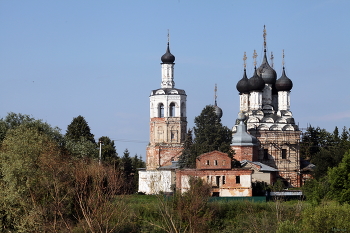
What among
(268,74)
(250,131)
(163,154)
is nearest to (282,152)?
(250,131)

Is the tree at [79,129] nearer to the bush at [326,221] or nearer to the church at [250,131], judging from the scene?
the church at [250,131]

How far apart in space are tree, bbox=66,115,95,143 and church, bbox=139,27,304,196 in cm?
420

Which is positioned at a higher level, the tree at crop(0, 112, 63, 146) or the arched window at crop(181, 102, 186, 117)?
the arched window at crop(181, 102, 186, 117)

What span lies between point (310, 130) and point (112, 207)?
1256 inches

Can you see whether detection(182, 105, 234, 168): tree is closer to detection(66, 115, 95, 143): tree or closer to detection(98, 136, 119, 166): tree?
detection(98, 136, 119, 166): tree

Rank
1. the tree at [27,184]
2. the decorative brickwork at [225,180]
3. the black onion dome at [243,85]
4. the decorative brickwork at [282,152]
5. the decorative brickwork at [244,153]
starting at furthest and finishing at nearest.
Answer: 1. the black onion dome at [243,85]
2. the decorative brickwork at [282,152]
3. the decorative brickwork at [244,153]
4. the decorative brickwork at [225,180]
5. the tree at [27,184]

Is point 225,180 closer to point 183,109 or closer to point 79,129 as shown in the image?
point 79,129

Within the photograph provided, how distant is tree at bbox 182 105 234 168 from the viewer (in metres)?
41.8

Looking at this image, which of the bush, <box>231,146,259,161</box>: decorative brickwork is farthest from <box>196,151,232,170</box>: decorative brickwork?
the bush

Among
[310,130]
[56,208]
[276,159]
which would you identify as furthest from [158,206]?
[310,130]

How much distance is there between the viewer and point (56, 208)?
25719mm

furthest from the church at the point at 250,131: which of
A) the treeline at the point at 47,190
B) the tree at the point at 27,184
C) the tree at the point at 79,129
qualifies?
the tree at the point at 27,184

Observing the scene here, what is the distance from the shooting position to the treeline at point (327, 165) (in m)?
30.2

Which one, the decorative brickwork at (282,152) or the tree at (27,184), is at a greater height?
the decorative brickwork at (282,152)
